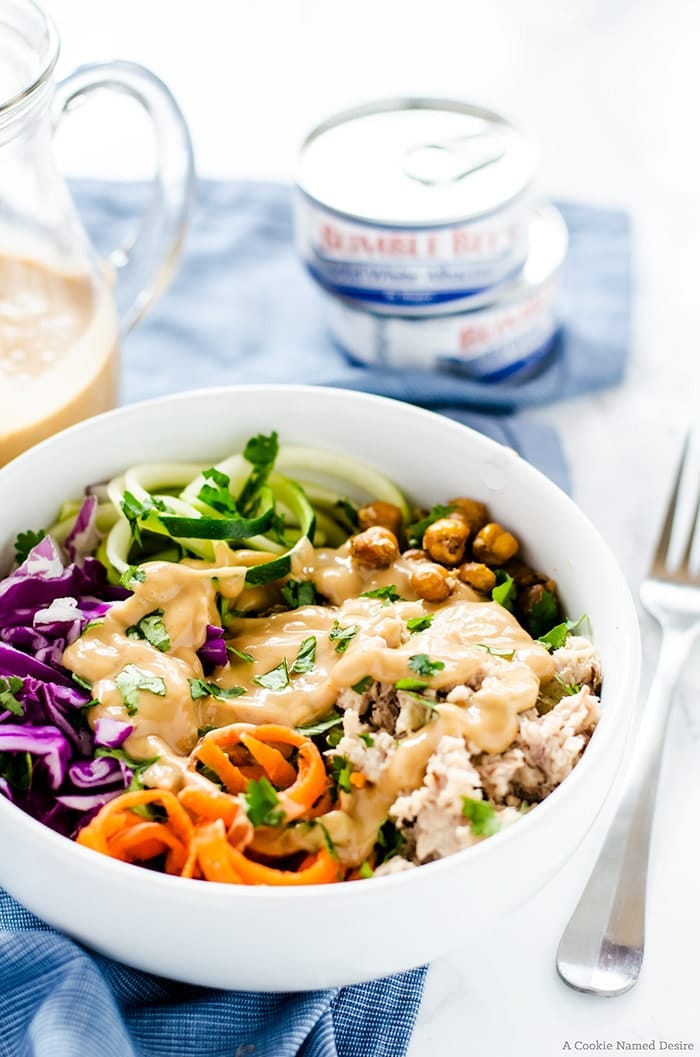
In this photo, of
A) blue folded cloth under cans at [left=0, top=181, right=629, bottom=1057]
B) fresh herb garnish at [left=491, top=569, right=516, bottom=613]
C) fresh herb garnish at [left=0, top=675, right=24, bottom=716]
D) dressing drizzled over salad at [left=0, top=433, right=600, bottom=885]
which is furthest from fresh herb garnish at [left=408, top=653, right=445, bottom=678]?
fresh herb garnish at [left=0, top=675, right=24, bottom=716]

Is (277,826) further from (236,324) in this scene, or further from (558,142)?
(558,142)

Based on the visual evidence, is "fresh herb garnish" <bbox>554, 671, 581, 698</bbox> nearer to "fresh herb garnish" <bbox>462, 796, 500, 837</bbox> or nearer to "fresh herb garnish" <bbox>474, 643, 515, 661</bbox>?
"fresh herb garnish" <bbox>474, 643, 515, 661</bbox>

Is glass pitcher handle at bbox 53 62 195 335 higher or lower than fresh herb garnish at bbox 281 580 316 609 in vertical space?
higher

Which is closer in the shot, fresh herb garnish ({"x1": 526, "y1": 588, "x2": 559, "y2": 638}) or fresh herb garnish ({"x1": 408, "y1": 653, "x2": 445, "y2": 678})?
fresh herb garnish ({"x1": 408, "y1": 653, "x2": 445, "y2": 678})

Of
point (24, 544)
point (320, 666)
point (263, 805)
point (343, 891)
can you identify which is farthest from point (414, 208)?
point (343, 891)

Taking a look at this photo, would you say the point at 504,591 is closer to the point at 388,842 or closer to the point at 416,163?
the point at 388,842

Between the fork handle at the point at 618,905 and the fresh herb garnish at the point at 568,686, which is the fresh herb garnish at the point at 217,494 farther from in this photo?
the fork handle at the point at 618,905
